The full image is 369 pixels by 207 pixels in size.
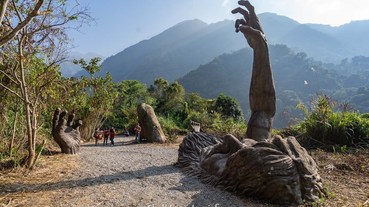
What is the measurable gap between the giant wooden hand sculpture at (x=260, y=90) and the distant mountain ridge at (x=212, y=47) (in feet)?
381

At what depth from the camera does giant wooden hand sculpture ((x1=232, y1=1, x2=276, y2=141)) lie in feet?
22.6

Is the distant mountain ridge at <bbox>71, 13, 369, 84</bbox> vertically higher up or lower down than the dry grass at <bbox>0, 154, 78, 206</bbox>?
higher up

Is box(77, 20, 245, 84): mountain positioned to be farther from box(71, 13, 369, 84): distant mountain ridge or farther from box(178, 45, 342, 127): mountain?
box(178, 45, 342, 127): mountain

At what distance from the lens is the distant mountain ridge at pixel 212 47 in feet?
451

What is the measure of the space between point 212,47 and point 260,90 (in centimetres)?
16516

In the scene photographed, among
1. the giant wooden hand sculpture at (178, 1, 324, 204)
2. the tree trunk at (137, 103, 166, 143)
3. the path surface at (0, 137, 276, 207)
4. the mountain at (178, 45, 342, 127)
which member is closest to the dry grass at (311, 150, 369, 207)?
the giant wooden hand sculpture at (178, 1, 324, 204)

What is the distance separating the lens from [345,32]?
194 meters

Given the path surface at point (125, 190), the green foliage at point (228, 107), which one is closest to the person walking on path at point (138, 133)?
the path surface at point (125, 190)

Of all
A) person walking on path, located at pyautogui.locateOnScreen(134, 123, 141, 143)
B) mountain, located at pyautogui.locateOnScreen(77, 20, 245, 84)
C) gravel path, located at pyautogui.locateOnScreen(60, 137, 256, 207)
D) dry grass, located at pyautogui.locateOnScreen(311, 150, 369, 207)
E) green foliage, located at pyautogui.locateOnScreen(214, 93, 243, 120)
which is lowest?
dry grass, located at pyautogui.locateOnScreen(311, 150, 369, 207)

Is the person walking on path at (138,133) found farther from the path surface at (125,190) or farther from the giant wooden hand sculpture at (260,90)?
the giant wooden hand sculpture at (260,90)

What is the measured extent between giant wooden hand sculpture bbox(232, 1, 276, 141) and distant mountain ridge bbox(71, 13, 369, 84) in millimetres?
116233

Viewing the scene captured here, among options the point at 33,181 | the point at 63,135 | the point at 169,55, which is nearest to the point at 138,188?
the point at 33,181

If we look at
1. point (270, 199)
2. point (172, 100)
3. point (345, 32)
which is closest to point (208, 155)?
point (270, 199)

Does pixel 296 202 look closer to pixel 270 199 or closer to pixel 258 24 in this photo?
pixel 270 199
